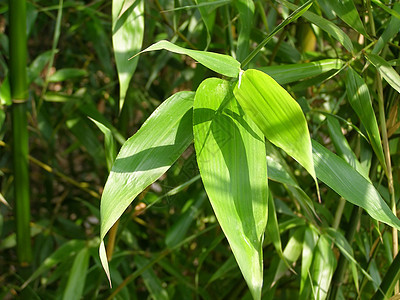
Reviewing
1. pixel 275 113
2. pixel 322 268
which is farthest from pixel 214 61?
pixel 322 268

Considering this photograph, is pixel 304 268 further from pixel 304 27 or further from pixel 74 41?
pixel 74 41

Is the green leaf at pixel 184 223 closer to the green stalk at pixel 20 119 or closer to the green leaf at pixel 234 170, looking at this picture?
the green stalk at pixel 20 119

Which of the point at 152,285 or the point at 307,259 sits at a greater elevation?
the point at 307,259

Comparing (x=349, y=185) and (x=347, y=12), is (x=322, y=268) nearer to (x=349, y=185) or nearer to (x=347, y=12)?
(x=349, y=185)

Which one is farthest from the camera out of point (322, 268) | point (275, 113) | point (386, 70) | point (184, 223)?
point (184, 223)

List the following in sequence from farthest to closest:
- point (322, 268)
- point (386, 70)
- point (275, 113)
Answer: point (322, 268) < point (386, 70) < point (275, 113)

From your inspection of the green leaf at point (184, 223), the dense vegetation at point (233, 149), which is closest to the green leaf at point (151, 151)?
the dense vegetation at point (233, 149)

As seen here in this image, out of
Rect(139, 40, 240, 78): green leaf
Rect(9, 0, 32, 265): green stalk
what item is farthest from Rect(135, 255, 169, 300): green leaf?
Rect(139, 40, 240, 78): green leaf

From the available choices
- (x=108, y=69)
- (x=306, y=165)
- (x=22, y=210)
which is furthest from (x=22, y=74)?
(x=306, y=165)
